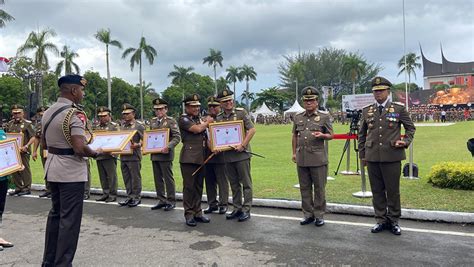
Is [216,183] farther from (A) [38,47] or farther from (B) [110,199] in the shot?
(A) [38,47]

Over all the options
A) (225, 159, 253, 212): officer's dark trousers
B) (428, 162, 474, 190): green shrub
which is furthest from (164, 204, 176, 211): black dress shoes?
(428, 162, 474, 190): green shrub

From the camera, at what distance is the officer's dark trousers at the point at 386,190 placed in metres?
5.12

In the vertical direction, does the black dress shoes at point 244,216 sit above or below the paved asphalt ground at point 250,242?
above

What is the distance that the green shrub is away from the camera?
6.71 meters

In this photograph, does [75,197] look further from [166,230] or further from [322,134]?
[322,134]

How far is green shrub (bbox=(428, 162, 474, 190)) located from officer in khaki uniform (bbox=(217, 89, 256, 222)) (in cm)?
353

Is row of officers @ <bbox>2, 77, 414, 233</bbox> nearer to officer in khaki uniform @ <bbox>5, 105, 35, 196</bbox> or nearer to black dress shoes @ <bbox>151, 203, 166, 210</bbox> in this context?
black dress shoes @ <bbox>151, 203, 166, 210</bbox>

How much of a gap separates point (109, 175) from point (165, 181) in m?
1.46

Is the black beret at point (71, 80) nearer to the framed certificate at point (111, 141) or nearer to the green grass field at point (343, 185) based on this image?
the framed certificate at point (111, 141)

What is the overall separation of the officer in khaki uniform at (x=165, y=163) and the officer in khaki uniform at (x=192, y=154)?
3.16 ft

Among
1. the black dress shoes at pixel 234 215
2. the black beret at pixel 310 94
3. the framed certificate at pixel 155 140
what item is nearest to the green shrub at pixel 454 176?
the black beret at pixel 310 94

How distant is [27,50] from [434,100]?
217 feet

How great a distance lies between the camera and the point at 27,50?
39.9 metres

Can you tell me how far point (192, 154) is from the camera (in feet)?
18.9
